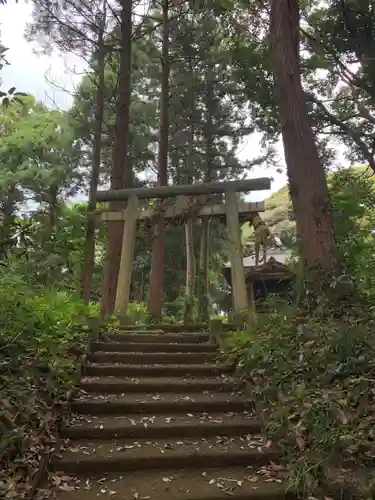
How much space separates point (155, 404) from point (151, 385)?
0.43 m

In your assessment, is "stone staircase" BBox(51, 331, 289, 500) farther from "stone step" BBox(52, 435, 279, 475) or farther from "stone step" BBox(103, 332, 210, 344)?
"stone step" BBox(103, 332, 210, 344)

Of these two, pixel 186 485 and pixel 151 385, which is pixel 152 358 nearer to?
pixel 151 385

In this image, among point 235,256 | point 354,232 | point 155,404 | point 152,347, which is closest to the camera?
point 155,404

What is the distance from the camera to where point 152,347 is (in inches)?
228

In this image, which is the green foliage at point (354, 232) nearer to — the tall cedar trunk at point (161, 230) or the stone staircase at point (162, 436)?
the stone staircase at point (162, 436)

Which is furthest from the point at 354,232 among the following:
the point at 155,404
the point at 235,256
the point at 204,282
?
the point at 155,404

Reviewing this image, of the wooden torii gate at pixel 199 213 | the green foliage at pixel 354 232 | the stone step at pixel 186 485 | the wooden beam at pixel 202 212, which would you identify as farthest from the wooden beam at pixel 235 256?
the stone step at pixel 186 485

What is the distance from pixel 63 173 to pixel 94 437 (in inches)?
517

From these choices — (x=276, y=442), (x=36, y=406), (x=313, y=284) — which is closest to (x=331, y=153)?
(x=313, y=284)

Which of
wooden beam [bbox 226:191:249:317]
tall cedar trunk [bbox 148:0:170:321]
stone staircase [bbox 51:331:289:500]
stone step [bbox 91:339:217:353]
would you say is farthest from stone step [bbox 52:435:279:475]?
tall cedar trunk [bbox 148:0:170:321]

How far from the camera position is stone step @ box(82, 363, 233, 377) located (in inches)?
196

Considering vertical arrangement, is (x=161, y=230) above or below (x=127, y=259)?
above

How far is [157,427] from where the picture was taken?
3855mm

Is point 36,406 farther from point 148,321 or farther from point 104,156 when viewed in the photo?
point 104,156
